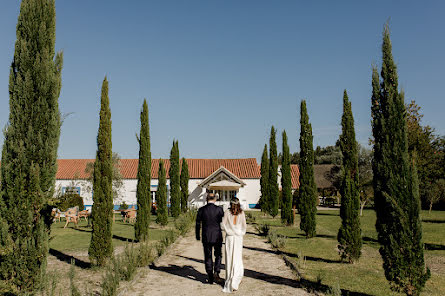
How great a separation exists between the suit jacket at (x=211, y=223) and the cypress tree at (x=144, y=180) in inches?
302

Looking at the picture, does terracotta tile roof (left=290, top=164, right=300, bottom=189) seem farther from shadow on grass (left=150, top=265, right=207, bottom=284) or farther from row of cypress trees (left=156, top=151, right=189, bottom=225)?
shadow on grass (left=150, top=265, right=207, bottom=284)

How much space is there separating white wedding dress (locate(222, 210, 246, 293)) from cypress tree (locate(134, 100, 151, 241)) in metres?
8.29

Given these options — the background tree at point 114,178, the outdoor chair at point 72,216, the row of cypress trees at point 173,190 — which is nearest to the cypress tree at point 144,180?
the row of cypress trees at point 173,190

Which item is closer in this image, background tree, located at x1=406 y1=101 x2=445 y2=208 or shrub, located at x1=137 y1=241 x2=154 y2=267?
shrub, located at x1=137 y1=241 x2=154 y2=267

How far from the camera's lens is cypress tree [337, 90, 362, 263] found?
10.5m

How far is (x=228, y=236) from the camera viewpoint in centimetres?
756

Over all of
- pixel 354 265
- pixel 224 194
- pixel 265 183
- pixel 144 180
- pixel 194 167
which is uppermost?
pixel 194 167

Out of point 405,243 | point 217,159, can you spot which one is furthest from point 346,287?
point 217,159

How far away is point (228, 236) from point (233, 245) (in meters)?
0.23

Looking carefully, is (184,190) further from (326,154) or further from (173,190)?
(326,154)

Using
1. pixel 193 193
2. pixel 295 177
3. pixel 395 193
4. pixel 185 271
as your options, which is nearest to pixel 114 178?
pixel 193 193

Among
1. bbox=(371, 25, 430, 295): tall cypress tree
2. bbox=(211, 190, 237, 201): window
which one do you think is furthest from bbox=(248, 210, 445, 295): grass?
bbox=(211, 190, 237, 201): window

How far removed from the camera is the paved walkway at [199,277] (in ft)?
24.1

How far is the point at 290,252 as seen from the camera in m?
12.3
